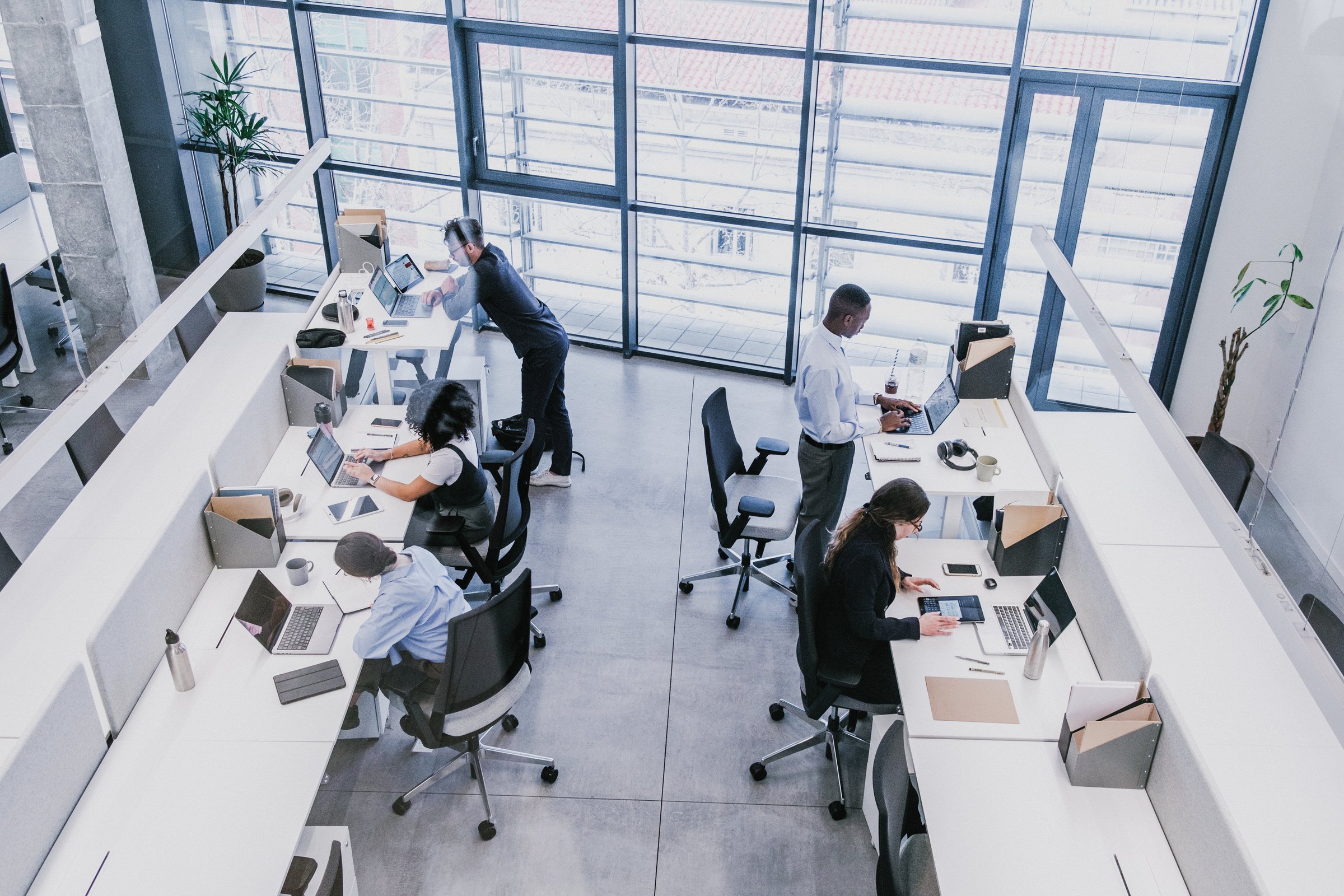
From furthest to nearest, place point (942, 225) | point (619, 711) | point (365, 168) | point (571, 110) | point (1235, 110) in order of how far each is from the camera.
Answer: point (365, 168), point (571, 110), point (942, 225), point (1235, 110), point (619, 711)

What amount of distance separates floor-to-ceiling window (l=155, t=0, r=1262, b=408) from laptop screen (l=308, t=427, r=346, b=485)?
8.91 ft

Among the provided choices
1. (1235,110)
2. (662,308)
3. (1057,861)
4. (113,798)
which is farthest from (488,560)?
(1235,110)

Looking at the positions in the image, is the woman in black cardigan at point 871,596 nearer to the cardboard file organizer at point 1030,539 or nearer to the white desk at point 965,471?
the cardboard file organizer at point 1030,539

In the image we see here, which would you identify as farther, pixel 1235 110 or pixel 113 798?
pixel 1235 110

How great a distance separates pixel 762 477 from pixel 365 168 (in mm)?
3934

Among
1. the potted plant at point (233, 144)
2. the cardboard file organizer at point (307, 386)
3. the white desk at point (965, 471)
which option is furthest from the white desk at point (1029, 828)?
the potted plant at point (233, 144)

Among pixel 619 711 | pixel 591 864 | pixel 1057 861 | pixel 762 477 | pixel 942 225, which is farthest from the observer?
pixel 942 225

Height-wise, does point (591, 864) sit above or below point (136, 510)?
below

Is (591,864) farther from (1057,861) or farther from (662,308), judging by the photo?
(662,308)

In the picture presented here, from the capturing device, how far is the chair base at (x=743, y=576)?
466 cm

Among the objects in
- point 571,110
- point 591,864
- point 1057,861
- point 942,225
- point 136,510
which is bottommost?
point 591,864

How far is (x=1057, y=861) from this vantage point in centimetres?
279

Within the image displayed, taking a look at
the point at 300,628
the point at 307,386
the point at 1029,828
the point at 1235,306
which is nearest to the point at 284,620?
the point at 300,628

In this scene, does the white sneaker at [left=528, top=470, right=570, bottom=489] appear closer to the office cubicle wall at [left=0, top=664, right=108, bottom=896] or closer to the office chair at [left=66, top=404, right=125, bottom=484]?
the office chair at [left=66, top=404, right=125, bottom=484]
